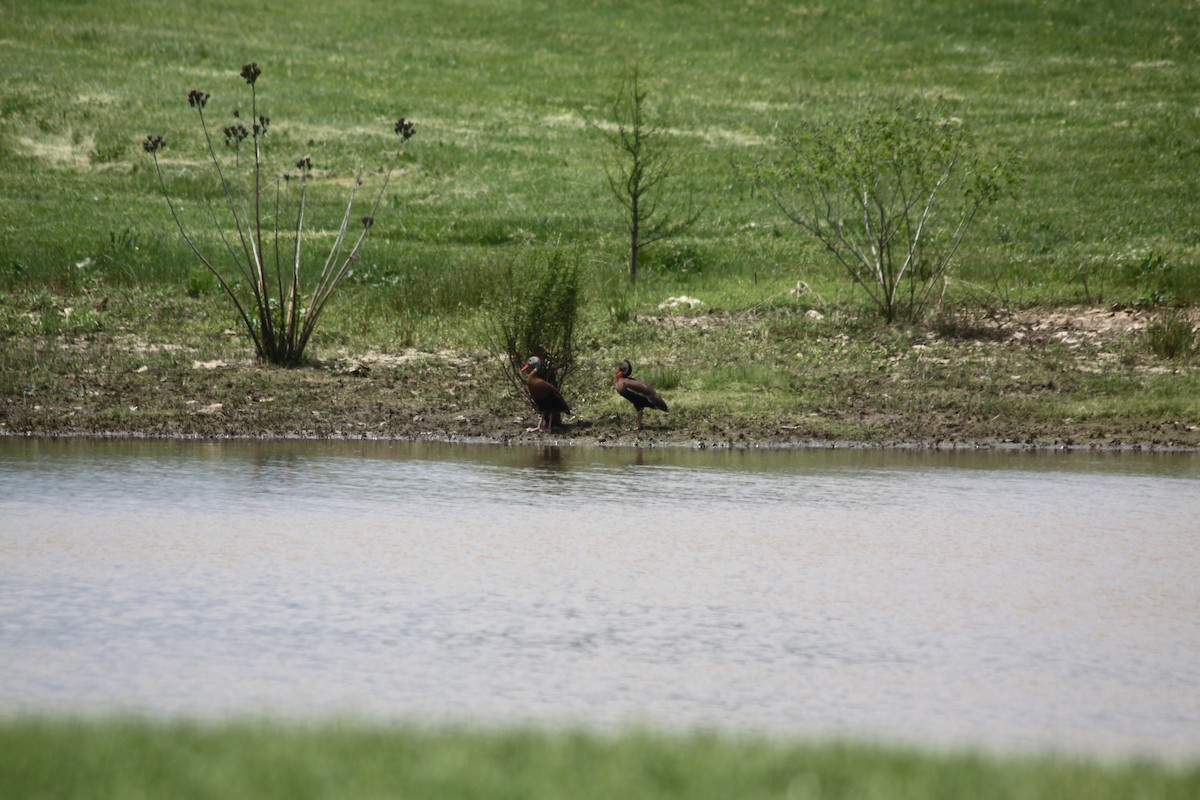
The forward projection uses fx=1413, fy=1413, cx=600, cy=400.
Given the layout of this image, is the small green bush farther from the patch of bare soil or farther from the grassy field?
the patch of bare soil

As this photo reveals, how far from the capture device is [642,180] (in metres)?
32.6

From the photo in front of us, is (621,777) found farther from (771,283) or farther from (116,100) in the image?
(116,100)

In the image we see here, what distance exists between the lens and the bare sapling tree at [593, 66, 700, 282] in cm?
2422

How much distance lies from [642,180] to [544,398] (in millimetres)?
18787

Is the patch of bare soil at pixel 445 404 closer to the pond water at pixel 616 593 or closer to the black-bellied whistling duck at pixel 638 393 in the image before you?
the black-bellied whistling duck at pixel 638 393

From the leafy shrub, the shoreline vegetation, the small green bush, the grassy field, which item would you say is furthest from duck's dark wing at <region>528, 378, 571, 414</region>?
the small green bush

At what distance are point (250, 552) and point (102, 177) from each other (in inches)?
1004

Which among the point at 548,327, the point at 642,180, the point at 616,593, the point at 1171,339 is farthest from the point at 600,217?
the point at 616,593

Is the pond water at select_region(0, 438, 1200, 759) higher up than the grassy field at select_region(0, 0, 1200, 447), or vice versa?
the grassy field at select_region(0, 0, 1200, 447)

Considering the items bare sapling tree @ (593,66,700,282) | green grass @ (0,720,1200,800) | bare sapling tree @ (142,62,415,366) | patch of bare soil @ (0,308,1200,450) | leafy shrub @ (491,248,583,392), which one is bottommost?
green grass @ (0,720,1200,800)

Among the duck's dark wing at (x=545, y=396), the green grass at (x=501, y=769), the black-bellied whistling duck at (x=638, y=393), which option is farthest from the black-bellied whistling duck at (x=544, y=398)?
the green grass at (x=501, y=769)

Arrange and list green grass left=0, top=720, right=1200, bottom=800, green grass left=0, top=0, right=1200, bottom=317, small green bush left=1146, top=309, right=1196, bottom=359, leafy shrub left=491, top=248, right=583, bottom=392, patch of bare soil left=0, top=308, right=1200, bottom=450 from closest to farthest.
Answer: green grass left=0, top=720, right=1200, bottom=800 → patch of bare soil left=0, top=308, right=1200, bottom=450 → leafy shrub left=491, top=248, right=583, bottom=392 → small green bush left=1146, top=309, right=1196, bottom=359 → green grass left=0, top=0, right=1200, bottom=317

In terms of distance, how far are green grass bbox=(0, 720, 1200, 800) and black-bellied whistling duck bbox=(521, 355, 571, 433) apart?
941 centimetres

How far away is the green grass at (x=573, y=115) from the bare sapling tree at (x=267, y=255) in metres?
0.80
